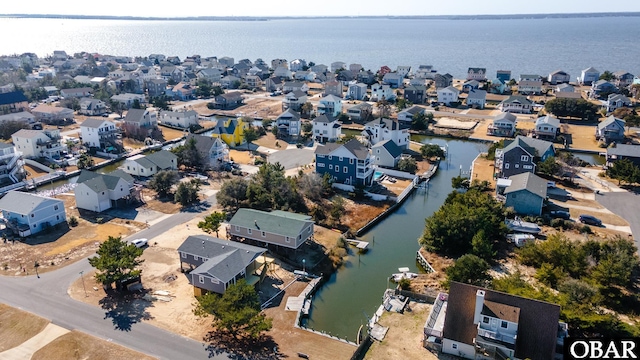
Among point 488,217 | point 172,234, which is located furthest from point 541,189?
point 172,234

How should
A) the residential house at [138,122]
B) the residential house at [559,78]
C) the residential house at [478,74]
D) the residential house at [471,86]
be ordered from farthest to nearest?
1. the residential house at [478,74]
2. the residential house at [559,78]
3. the residential house at [471,86]
4. the residential house at [138,122]

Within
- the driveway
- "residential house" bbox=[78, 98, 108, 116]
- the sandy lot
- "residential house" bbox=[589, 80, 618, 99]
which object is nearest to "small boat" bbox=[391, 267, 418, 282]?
the sandy lot

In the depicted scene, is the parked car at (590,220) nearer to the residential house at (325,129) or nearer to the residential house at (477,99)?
the residential house at (325,129)

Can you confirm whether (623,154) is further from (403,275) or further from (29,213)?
(29,213)

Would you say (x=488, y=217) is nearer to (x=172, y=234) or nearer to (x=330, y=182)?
(x=330, y=182)

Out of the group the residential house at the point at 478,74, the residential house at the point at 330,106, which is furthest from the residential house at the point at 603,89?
the residential house at the point at 330,106
